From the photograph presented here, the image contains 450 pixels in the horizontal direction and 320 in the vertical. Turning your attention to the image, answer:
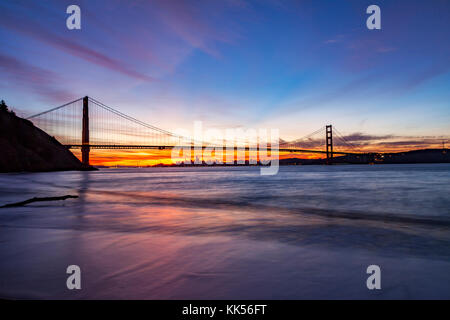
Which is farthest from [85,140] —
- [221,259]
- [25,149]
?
[221,259]

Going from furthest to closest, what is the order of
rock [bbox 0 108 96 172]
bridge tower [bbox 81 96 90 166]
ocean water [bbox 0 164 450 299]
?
bridge tower [bbox 81 96 90 166]
rock [bbox 0 108 96 172]
ocean water [bbox 0 164 450 299]

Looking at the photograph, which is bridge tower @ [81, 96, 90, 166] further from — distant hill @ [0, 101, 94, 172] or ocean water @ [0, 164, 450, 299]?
ocean water @ [0, 164, 450, 299]

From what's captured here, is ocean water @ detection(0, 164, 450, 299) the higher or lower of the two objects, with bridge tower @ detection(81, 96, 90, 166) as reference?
lower

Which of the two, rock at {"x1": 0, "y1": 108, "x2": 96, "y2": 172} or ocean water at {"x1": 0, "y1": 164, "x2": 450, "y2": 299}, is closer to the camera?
ocean water at {"x1": 0, "y1": 164, "x2": 450, "y2": 299}

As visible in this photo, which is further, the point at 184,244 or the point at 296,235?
the point at 296,235

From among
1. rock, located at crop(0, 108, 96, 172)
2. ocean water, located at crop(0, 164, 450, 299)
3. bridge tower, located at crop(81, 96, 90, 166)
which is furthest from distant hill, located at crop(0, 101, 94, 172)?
ocean water, located at crop(0, 164, 450, 299)

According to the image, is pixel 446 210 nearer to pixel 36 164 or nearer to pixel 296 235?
pixel 296 235

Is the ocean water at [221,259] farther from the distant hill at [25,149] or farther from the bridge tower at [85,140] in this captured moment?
the bridge tower at [85,140]
